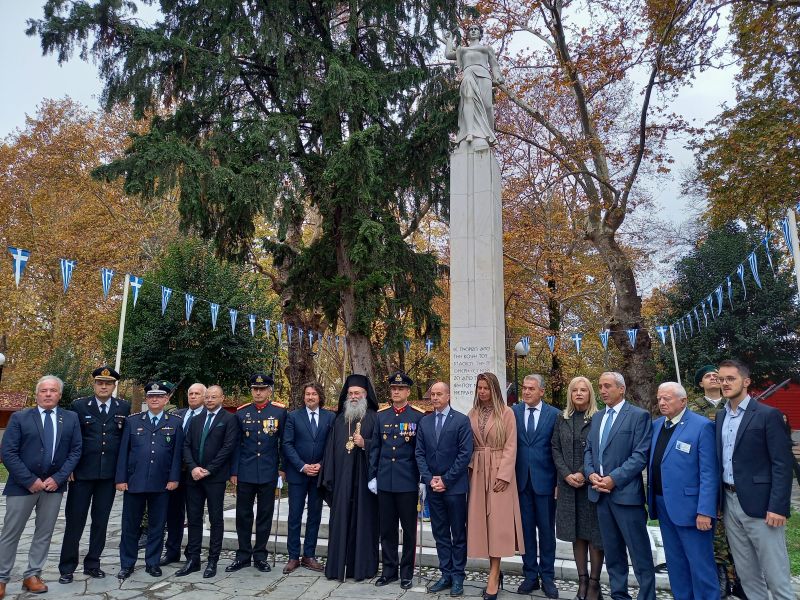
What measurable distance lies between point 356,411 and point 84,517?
8.54 ft

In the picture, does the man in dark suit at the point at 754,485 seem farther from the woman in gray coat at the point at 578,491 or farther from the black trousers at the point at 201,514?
the black trousers at the point at 201,514

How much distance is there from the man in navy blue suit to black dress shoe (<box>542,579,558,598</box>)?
0.95 m

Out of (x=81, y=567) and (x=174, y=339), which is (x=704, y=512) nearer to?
(x=81, y=567)

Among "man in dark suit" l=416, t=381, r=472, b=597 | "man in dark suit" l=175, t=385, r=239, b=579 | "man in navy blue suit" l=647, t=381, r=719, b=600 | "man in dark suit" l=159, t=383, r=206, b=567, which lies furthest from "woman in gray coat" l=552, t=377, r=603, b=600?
"man in dark suit" l=159, t=383, r=206, b=567

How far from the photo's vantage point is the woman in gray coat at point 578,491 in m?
4.67

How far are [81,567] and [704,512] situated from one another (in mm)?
5460

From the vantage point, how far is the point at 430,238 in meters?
26.4

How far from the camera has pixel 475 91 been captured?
9281mm

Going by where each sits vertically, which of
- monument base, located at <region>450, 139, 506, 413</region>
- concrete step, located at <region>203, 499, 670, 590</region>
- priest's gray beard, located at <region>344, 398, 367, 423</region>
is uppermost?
monument base, located at <region>450, 139, 506, 413</region>

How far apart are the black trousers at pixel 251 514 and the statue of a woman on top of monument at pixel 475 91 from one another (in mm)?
6015

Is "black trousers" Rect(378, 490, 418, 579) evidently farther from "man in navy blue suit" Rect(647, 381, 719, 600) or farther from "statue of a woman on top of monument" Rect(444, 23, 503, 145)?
"statue of a woman on top of monument" Rect(444, 23, 503, 145)

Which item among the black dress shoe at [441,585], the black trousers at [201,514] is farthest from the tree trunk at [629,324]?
the black trousers at [201,514]

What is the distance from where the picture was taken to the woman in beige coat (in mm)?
4816

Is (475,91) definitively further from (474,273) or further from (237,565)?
(237,565)
